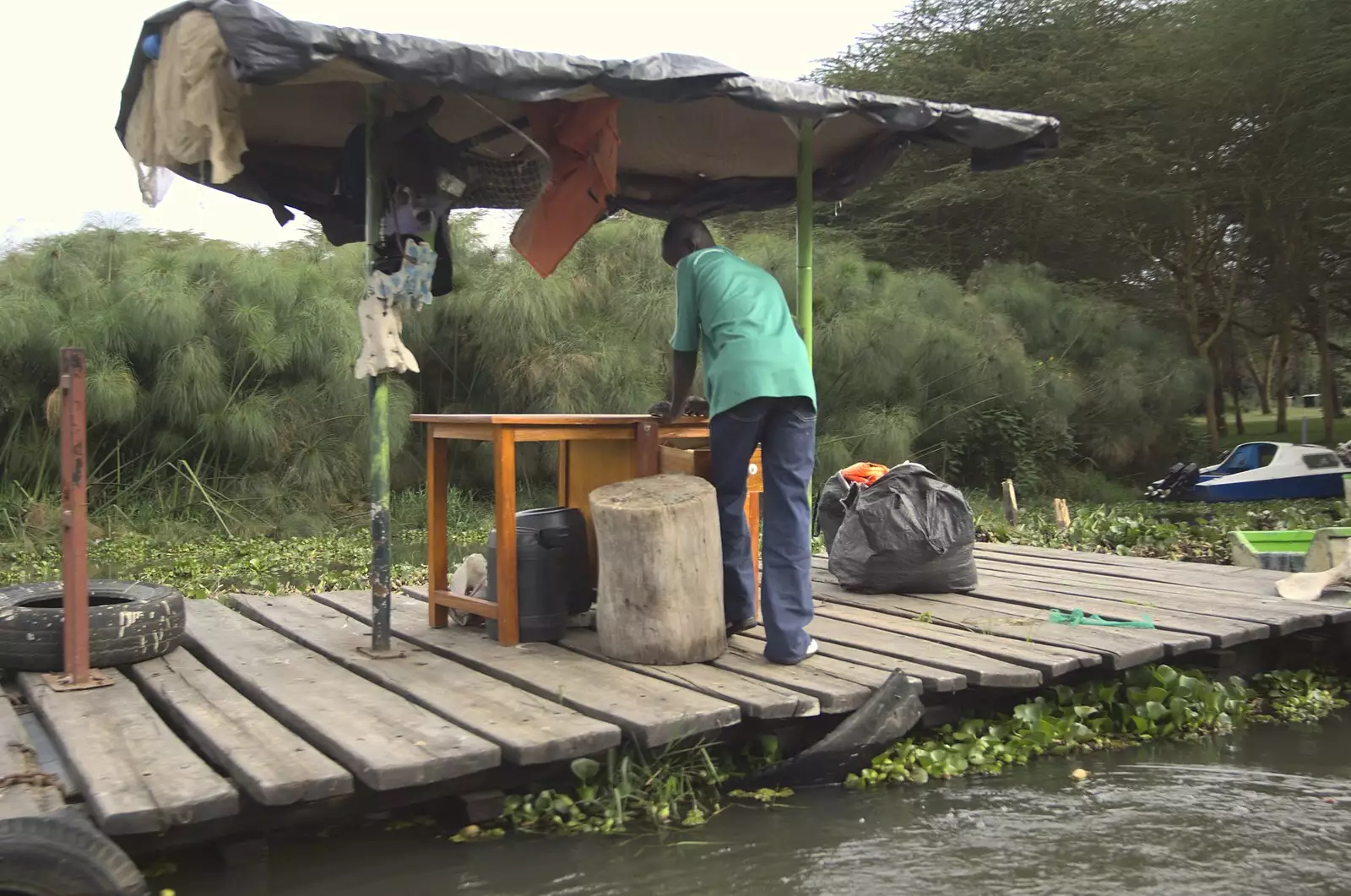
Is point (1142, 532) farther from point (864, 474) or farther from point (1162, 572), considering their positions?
point (864, 474)

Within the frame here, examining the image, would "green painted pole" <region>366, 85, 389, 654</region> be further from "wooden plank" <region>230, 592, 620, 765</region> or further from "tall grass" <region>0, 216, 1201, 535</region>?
"tall grass" <region>0, 216, 1201, 535</region>

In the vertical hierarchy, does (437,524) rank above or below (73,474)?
below

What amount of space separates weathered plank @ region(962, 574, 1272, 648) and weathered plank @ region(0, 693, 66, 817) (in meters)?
3.38

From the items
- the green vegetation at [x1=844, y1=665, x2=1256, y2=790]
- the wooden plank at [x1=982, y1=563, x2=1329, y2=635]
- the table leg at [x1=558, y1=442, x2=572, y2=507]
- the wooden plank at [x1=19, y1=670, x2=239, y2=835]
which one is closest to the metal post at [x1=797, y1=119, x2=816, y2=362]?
the table leg at [x1=558, y1=442, x2=572, y2=507]

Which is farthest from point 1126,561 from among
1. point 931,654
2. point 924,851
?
point 924,851

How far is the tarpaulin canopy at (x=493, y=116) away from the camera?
2971 millimetres

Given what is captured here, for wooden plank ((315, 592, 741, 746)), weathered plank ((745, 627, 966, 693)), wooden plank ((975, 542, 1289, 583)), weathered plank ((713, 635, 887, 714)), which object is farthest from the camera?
wooden plank ((975, 542, 1289, 583))

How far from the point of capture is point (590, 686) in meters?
3.23

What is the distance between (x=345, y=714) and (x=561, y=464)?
67.3 inches

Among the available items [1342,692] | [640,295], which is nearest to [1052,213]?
[640,295]

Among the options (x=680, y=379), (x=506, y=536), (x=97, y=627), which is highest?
(x=680, y=379)

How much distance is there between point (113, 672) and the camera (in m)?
3.41

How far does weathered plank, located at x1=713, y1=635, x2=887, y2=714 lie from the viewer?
3.19 m

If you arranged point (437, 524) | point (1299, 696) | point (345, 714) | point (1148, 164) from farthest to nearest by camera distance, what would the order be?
point (1148, 164) → point (1299, 696) → point (437, 524) → point (345, 714)
